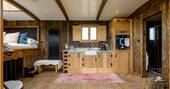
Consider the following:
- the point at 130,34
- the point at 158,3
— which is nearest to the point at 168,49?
the point at 158,3

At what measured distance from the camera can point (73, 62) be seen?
955cm

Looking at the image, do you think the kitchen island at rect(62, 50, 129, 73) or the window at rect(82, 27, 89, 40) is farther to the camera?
the window at rect(82, 27, 89, 40)

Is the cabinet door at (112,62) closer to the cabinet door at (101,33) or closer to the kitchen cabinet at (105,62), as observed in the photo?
the kitchen cabinet at (105,62)

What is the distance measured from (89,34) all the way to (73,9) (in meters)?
2.33

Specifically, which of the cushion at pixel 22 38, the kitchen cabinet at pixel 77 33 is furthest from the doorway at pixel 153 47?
the cushion at pixel 22 38

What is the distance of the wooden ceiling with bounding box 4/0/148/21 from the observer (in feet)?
23.9

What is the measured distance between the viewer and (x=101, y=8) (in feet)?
26.1

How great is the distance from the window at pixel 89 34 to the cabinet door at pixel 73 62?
1.10 metres

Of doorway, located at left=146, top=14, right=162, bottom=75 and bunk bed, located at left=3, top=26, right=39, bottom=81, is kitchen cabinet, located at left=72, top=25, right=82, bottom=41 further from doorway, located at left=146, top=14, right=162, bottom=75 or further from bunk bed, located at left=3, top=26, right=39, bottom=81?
doorway, located at left=146, top=14, right=162, bottom=75

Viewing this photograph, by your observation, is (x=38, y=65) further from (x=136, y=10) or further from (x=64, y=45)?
(x=136, y=10)

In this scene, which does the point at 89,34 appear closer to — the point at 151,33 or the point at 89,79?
the point at 151,33

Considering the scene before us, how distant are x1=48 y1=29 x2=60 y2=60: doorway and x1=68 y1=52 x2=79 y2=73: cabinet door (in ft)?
3.97

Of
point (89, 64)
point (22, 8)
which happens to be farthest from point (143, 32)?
point (22, 8)

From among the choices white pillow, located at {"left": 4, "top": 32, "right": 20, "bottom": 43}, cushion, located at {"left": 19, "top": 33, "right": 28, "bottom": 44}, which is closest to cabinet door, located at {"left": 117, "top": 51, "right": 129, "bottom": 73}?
cushion, located at {"left": 19, "top": 33, "right": 28, "bottom": 44}
